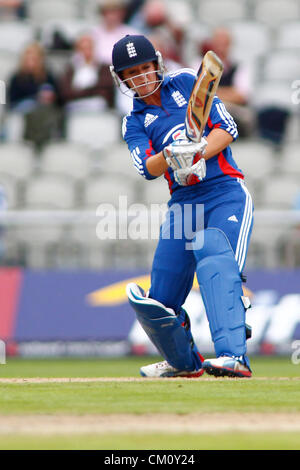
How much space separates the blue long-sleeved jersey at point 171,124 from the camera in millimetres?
7324

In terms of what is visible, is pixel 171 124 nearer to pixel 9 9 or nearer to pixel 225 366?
pixel 225 366

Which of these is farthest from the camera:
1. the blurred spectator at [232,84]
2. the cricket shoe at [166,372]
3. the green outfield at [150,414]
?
the blurred spectator at [232,84]

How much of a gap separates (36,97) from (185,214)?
8.13 meters

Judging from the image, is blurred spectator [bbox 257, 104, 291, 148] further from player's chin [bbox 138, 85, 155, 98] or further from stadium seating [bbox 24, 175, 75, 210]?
player's chin [bbox 138, 85, 155, 98]

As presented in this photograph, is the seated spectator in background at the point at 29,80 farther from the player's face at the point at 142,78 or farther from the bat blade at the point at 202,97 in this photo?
the bat blade at the point at 202,97

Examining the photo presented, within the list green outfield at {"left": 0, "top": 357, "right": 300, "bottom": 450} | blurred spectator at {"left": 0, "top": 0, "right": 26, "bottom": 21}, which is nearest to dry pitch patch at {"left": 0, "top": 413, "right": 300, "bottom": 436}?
green outfield at {"left": 0, "top": 357, "right": 300, "bottom": 450}

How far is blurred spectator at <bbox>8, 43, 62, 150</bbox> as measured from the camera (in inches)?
579

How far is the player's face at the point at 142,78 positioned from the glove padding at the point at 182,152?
25.0 inches

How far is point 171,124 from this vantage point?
742 centimetres

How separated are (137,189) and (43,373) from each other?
4133mm

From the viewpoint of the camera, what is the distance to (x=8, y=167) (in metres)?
14.3

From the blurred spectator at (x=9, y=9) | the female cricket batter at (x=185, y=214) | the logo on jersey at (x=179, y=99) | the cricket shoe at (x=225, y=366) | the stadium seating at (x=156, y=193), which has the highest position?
the blurred spectator at (x=9, y=9)

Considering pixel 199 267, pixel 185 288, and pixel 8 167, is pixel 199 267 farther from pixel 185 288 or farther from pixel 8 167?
pixel 8 167

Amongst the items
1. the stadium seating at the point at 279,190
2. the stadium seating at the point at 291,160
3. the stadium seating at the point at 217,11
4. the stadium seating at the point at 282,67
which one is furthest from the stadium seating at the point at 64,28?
the stadium seating at the point at 279,190
